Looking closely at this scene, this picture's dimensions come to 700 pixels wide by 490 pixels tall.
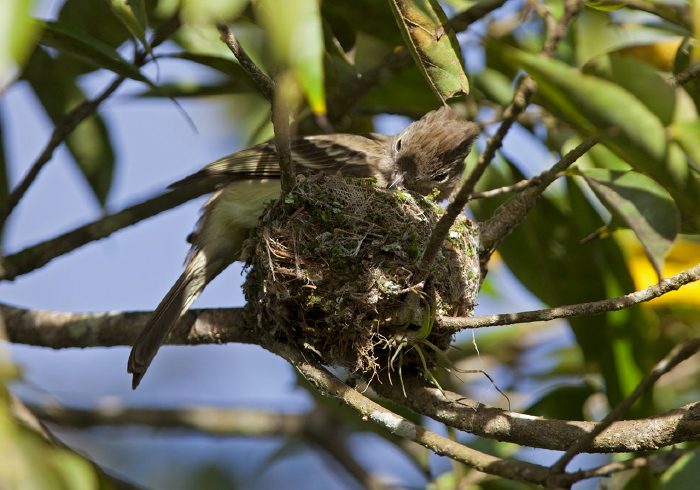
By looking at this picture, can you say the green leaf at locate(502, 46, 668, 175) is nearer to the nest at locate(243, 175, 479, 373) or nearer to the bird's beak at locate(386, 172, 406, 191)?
the nest at locate(243, 175, 479, 373)

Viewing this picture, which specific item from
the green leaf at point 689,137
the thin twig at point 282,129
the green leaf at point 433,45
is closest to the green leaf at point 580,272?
the green leaf at point 433,45

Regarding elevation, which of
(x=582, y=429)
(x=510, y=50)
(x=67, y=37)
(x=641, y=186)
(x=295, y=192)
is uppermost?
(x=67, y=37)

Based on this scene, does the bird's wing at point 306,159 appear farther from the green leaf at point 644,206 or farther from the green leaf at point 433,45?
the green leaf at point 644,206

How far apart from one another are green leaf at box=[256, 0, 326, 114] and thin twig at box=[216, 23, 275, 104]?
1034 millimetres

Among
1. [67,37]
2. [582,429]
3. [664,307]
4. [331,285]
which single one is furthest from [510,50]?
[664,307]

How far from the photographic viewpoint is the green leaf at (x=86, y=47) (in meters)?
2.65

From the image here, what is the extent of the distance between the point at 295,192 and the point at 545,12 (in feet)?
4.14

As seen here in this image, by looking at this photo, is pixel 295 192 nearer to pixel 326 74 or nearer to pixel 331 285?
Answer: pixel 331 285

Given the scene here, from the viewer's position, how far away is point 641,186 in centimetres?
194

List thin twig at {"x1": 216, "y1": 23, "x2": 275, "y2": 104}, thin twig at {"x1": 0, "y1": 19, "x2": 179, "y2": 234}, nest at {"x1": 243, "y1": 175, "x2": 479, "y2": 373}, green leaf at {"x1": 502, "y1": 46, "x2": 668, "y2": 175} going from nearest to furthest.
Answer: green leaf at {"x1": 502, "y1": 46, "x2": 668, "y2": 175}
thin twig at {"x1": 216, "y1": 23, "x2": 275, "y2": 104}
nest at {"x1": 243, "y1": 175, "x2": 479, "y2": 373}
thin twig at {"x1": 0, "y1": 19, "x2": 179, "y2": 234}

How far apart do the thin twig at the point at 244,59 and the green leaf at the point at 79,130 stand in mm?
2100

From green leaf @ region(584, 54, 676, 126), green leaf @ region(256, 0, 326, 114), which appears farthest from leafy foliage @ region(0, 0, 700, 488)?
green leaf @ region(256, 0, 326, 114)

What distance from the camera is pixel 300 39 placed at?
3.43 feet

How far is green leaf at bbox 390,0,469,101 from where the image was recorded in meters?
2.16
